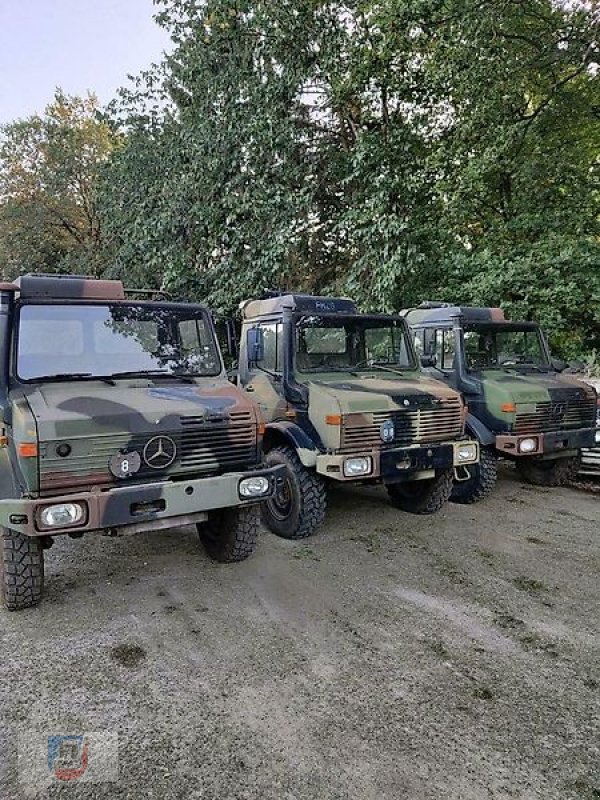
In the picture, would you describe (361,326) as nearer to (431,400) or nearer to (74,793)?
(431,400)

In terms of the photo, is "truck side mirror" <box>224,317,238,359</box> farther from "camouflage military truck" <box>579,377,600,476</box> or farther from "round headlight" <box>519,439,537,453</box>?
"camouflage military truck" <box>579,377,600,476</box>

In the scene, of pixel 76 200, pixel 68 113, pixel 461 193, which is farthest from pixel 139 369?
pixel 68 113

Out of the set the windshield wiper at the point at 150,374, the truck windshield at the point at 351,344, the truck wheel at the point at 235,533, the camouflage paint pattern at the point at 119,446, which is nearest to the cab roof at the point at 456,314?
the truck windshield at the point at 351,344

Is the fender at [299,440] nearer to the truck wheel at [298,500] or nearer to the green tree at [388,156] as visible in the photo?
the truck wheel at [298,500]

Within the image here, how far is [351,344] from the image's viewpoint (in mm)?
5941

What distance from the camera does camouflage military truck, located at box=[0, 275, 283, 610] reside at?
134 inches

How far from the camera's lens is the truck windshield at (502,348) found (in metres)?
6.91

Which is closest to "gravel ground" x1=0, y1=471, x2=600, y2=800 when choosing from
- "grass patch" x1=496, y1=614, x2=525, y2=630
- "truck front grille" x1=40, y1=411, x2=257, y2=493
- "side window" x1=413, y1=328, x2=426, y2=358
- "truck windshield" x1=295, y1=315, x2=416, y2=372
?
"grass patch" x1=496, y1=614, x2=525, y2=630

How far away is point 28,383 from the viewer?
3814 mm

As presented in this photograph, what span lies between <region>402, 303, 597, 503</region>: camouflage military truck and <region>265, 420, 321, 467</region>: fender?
214 cm

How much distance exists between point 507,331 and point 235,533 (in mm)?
4429

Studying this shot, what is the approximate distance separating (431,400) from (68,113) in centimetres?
2022

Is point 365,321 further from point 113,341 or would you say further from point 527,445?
point 113,341

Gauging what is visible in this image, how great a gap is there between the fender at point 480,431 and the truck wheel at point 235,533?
9.48 feet
